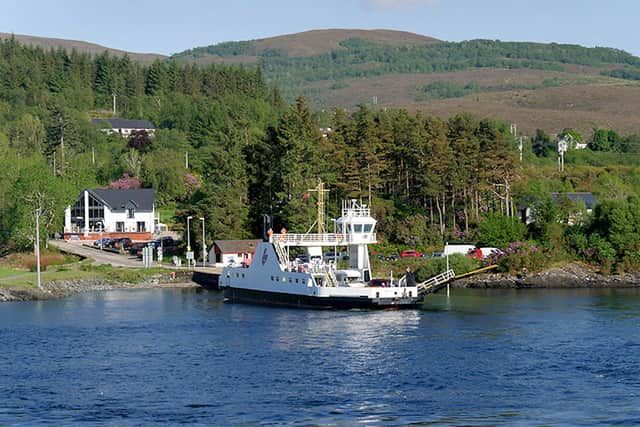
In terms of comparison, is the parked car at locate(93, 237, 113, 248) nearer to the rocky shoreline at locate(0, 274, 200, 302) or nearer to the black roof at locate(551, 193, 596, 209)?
the rocky shoreline at locate(0, 274, 200, 302)

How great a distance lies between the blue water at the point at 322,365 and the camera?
36.3 meters

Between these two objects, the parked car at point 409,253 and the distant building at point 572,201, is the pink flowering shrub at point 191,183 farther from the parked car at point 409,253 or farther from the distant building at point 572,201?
the distant building at point 572,201

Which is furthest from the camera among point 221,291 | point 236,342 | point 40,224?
point 40,224

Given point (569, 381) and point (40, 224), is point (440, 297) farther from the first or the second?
point (40, 224)

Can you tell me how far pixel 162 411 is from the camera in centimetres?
3669

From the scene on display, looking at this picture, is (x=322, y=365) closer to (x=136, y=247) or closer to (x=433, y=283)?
(x=433, y=283)

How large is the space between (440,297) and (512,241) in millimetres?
16052

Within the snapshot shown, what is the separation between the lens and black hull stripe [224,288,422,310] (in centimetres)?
6081

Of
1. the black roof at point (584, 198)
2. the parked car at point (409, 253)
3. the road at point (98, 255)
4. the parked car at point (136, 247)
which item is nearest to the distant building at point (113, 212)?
the road at point (98, 255)

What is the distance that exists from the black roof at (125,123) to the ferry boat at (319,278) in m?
86.1

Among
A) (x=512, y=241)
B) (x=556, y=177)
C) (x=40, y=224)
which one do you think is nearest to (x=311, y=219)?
(x=512, y=241)

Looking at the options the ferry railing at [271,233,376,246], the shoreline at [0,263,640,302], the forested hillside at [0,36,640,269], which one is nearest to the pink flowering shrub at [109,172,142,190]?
the forested hillside at [0,36,640,269]

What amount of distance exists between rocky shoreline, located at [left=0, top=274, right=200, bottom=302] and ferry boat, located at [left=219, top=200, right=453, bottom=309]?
335 inches

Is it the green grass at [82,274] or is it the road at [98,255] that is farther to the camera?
the road at [98,255]
